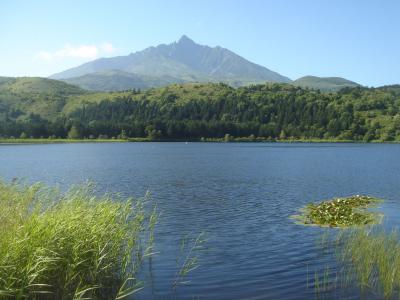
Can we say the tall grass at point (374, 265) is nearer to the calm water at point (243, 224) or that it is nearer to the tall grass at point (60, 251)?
the calm water at point (243, 224)

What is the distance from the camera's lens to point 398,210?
155 feet

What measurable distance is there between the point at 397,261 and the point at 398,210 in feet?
88.6

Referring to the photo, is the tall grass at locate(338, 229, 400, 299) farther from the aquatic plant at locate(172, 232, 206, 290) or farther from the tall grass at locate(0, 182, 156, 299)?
the tall grass at locate(0, 182, 156, 299)

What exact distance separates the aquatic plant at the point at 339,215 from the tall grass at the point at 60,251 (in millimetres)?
20713

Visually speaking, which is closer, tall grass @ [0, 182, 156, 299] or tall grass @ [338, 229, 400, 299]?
tall grass @ [0, 182, 156, 299]

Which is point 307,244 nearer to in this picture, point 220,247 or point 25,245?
point 220,247

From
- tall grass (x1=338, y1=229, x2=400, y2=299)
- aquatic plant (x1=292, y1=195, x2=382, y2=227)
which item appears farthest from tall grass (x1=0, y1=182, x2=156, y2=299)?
aquatic plant (x1=292, y1=195, x2=382, y2=227)

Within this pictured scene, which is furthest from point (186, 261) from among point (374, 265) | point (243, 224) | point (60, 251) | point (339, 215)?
point (339, 215)

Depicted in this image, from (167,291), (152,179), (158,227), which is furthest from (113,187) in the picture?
(167,291)

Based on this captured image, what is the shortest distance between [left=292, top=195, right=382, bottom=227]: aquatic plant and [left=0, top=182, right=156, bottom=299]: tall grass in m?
20.7

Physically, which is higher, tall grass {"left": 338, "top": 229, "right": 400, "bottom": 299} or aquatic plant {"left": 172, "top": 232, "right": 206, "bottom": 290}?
tall grass {"left": 338, "top": 229, "right": 400, "bottom": 299}

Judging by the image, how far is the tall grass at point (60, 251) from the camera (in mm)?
15695

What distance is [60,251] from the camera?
1773cm

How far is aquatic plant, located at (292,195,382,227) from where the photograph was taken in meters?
37.0
